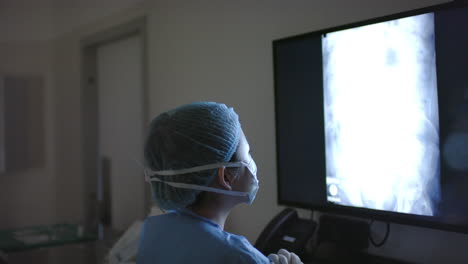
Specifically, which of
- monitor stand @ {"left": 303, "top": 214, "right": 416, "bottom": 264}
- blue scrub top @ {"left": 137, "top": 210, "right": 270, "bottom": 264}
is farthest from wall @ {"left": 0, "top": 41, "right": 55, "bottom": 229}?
blue scrub top @ {"left": 137, "top": 210, "right": 270, "bottom": 264}

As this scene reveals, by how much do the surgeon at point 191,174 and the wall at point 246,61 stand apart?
2.37ft

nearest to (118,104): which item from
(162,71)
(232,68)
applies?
(162,71)

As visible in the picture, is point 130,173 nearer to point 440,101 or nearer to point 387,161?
point 387,161

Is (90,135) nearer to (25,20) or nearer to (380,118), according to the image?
(25,20)

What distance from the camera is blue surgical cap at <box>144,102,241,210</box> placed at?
3.94 ft

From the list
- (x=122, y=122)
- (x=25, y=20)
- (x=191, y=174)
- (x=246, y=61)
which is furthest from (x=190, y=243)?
(x=25, y=20)

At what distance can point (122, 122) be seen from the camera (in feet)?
11.8

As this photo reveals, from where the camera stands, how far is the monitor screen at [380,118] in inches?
54.6

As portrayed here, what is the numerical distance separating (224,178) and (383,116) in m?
0.70

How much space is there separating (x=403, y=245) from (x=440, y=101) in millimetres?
624

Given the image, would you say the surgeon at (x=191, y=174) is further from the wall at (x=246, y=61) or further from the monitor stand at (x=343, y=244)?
the wall at (x=246, y=61)

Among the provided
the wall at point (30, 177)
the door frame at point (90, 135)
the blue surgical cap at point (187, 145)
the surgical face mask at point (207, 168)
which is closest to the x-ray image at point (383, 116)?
the surgical face mask at point (207, 168)

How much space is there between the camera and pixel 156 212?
2.37 meters

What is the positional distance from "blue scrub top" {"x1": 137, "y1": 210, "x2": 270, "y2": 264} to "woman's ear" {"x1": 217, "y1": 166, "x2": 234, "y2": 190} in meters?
0.13
